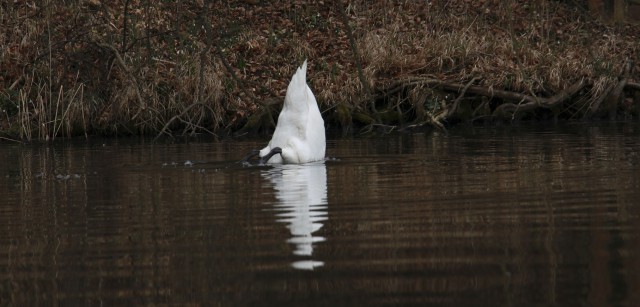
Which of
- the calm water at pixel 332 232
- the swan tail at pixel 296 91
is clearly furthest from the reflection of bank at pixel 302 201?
the swan tail at pixel 296 91

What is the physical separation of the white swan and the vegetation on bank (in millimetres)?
4835

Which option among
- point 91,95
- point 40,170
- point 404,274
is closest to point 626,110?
point 91,95

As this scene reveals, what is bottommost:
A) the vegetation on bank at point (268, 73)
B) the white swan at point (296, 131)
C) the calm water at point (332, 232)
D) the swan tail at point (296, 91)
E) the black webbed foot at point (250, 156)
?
the calm water at point (332, 232)

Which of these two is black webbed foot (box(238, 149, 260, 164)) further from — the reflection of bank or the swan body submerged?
the reflection of bank

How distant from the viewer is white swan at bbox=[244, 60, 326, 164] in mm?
12242

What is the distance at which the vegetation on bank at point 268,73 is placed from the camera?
61.2ft

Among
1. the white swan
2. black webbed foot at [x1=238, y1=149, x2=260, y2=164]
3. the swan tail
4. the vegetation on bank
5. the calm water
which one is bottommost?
the calm water

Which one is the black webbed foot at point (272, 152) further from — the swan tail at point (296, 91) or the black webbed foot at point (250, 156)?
the swan tail at point (296, 91)

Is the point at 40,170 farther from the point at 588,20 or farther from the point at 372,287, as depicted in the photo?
the point at 588,20

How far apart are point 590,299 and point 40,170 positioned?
9025 mm

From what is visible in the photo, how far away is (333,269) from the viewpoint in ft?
19.0

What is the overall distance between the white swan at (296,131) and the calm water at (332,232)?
205mm

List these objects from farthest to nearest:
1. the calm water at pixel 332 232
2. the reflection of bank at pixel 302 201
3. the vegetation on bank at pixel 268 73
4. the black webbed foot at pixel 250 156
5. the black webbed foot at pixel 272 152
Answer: the vegetation on bank at pixel 268 73 → the black webbed foot at pixel 250 156 → the black webbed foot at pixel 272 152 → the reflection of bank at pixel 302 201 → the calm water at pixel 332 232

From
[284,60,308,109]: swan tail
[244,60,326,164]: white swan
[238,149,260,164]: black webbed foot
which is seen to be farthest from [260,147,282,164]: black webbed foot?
[284,60,308,109]: swan tail
